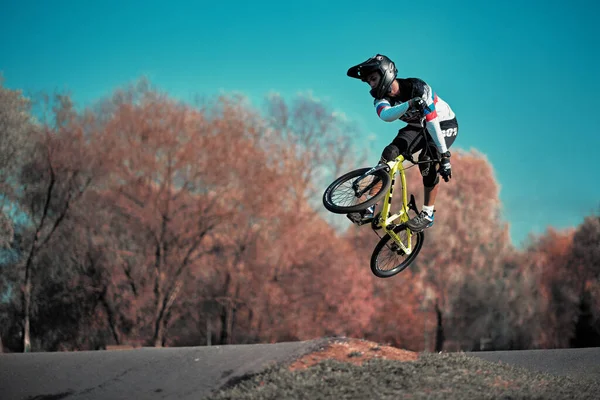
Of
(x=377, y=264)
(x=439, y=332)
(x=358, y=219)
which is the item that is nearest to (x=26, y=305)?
(x=377, y=264)

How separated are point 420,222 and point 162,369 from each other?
7611 mm

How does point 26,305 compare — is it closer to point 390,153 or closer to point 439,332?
point 439,332

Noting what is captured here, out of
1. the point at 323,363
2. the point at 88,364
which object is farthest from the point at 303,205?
the point at 323,363

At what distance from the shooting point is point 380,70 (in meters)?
9.52

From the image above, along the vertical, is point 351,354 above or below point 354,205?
below

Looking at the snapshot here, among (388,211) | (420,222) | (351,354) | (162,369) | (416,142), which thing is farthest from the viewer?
(162,369)

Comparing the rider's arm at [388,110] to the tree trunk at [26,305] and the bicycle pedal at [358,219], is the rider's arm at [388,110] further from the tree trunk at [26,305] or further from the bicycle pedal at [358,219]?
the tree trunk at [26,305]

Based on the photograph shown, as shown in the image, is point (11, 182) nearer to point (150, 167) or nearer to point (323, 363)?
point (150, 167)

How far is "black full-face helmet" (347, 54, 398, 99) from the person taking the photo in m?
9.52

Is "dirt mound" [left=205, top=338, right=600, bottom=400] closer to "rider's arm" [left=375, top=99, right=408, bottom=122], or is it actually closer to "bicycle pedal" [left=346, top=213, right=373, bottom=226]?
A: "bicycle pedal" [left=346, top=213, right=373, bottom=226]

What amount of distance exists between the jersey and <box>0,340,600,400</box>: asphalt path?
20.2ft

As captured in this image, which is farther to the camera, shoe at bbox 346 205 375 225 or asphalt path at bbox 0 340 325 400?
asphalt path at bbox 0 340 325 400

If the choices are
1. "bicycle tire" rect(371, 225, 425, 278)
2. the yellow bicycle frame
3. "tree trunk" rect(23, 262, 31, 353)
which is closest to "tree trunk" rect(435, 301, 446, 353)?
"tree trunk" rect(23, 262, 31, 353)

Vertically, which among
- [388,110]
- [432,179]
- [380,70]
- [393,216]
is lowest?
[393,216]
